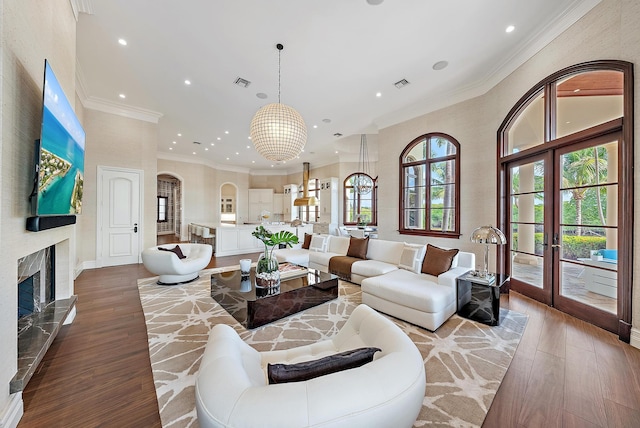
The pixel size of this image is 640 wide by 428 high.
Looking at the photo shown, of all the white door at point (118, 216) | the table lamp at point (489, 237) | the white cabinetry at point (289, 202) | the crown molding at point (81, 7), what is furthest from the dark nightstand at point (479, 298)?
the white cabinetry at point (289, 202)

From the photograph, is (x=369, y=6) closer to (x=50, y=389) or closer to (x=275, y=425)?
(x=275, y=425)

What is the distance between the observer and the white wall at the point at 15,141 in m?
1.43

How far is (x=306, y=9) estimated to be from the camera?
2.75 metres

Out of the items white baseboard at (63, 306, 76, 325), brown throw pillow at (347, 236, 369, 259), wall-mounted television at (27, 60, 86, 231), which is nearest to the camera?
wall-mounted television at (27, 60, 86, 231)

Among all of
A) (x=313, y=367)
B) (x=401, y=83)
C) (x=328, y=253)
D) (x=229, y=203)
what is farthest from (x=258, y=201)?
(x=313, y=367)

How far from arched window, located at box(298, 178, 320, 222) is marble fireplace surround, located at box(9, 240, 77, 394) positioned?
8.64m

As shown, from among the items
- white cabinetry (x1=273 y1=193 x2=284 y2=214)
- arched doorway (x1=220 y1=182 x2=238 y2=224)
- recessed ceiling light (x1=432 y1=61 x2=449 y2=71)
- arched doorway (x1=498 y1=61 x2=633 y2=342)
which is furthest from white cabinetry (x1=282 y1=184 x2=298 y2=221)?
arched doorway (x1=498 y1=61 x2=633 y2=342)

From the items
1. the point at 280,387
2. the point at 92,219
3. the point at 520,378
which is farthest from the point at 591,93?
the point at 92,219

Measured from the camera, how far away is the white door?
5367mm

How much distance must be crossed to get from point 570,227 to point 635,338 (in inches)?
52.1

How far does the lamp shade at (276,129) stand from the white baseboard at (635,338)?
422 centimetres

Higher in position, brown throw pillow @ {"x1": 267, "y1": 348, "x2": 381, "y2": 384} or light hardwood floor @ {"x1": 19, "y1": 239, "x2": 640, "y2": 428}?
brown throw pillow @ {"x1": 267, "y1": 348, "x2": 381, "y2": 384}

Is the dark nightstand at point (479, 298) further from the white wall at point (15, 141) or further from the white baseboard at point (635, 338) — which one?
the white wall at point (15, 141)

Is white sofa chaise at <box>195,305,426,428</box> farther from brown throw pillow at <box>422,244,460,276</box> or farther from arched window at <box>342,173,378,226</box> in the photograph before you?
arched window at <box>342,173,378,226</box>
